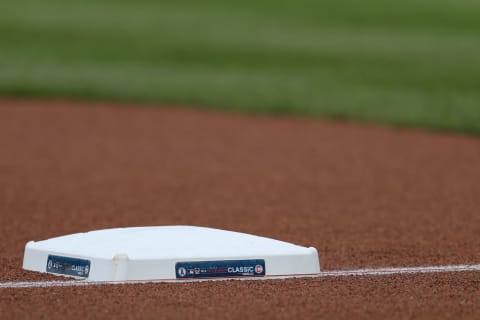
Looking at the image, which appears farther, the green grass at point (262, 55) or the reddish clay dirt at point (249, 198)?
the green grass at point (262, 55)

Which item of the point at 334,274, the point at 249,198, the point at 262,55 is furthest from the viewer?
the point at 262,55

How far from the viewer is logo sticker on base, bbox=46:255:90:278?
3.92m

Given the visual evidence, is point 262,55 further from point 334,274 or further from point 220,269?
point 220,269

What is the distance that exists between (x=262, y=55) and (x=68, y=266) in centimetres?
828

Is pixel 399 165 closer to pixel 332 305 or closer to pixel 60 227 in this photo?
pixel 60 227

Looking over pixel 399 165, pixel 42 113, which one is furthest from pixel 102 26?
pixel 399 165

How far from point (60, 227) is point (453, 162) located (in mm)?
3621

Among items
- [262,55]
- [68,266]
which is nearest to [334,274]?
[68,266]

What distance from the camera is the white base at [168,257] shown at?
12.7 ft

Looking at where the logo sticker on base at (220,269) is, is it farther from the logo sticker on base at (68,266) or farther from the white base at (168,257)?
the logo sticker on base at (68,266)

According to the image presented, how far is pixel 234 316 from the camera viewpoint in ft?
10.8

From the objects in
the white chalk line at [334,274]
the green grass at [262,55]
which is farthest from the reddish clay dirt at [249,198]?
the green grass at [262,55]

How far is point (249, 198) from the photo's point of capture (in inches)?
258

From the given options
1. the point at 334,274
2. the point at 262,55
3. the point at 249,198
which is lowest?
the point at 334,274
